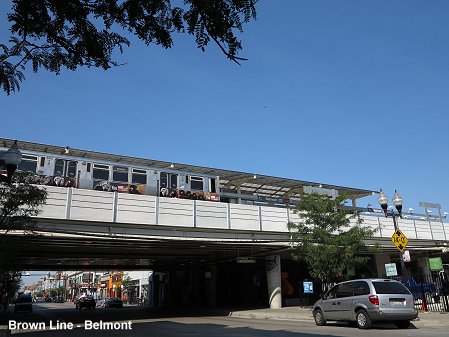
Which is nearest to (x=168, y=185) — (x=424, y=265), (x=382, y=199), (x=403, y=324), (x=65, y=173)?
(x=65, y=173)

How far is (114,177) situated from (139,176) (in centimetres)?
163

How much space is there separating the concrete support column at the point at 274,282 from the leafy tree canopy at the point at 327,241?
10442 mm

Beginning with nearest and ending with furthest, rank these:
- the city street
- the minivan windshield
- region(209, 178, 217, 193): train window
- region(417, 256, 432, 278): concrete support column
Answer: the city street → the minivan windshield → region(209, 178, 217, 193): train window → region(417, 256, 432, 278): concrete support column

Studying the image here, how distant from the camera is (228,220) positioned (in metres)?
27.5

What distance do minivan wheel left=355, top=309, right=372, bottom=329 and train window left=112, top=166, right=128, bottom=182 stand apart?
17.3 metres

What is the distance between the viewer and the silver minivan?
575 inches

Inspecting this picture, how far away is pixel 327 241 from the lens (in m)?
22.1

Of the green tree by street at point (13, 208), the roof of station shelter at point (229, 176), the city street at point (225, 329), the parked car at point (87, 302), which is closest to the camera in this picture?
the city street at point (225, 329)

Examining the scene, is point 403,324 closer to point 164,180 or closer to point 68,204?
point 68,204

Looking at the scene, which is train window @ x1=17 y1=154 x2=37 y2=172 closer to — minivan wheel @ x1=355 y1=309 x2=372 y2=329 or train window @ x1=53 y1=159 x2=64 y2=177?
train window @ x1=53 y1=159 x2=64 y2=177

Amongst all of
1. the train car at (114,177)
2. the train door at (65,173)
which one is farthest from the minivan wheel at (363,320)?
the train door at (65,173)

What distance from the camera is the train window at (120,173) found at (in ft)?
90.5

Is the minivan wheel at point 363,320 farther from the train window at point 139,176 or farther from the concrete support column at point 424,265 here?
the concrete support column at point 424,265

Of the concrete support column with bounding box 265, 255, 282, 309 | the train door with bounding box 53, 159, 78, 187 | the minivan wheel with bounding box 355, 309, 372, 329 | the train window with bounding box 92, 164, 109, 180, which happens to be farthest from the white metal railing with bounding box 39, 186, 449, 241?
the minivan wheel with bounding box 355, 309, 372, 329
